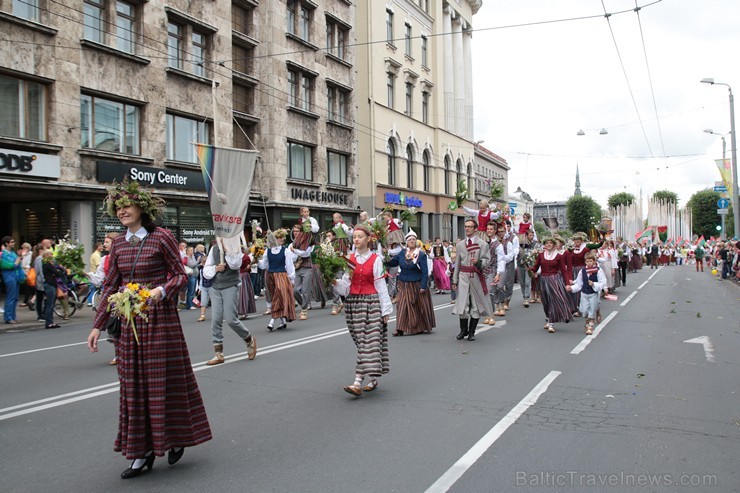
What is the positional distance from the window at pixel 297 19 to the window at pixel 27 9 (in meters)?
12.7

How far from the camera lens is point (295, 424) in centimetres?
566

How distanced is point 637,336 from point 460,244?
3.53 m

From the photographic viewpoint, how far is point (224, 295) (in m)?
8.71

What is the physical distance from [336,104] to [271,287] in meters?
22.5

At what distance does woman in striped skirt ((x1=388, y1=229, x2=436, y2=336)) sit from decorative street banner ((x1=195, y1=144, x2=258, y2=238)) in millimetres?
3655

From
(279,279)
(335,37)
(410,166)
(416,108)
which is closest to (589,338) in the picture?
(279,279)

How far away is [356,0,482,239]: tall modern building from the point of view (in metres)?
35.5

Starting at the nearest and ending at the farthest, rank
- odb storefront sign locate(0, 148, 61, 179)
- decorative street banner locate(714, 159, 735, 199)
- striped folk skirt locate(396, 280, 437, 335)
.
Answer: striped folk skirt locate(396, 280, 437, 335)
odb storefront sign locate(0, 148, 61, 179)
decorative street banner locate(714, 159, 735, 199)

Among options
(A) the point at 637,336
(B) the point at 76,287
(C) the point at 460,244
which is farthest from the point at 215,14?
(A) the point at 637,336

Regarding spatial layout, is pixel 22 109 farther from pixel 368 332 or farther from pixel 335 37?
pixel 335 37

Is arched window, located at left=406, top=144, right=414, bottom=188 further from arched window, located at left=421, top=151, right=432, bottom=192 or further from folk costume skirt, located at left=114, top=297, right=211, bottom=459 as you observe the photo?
folk costume skirt, located at left=114, top=297, right=211, bottom=459

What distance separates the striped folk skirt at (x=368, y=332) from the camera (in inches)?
266

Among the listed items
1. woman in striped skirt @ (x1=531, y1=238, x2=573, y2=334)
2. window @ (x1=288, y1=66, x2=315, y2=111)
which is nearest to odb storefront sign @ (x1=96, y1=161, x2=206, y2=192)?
window @ (x1=288, y1=66, x2=315, y2=111)

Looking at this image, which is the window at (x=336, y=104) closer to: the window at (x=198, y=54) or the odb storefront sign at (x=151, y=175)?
the window at (x=198, y=54)
